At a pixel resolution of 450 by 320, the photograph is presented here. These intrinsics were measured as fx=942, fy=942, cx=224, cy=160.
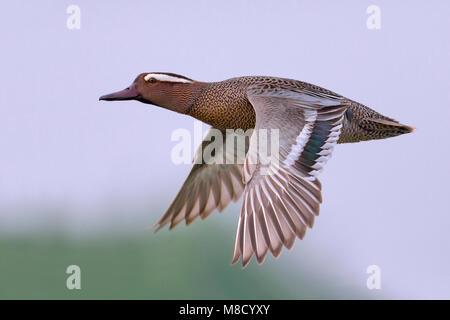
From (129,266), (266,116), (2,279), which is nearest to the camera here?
(266,116)

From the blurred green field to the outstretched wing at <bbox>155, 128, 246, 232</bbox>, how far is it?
38.7 feet

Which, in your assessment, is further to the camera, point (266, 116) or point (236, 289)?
point (236, 289)

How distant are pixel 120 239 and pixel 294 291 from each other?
977 cm

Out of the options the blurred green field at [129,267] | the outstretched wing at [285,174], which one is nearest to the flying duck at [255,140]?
the outstretched wing at [285,174]

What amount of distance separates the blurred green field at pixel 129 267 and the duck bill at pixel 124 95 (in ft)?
41.1

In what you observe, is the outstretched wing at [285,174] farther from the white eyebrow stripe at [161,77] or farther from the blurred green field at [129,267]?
the blurred green field at [129,267]

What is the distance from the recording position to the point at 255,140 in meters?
→ 7.07

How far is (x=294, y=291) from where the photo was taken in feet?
62.2

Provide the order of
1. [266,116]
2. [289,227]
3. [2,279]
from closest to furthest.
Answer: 1. [289,227]
2. [266,116]
3. [2,279]

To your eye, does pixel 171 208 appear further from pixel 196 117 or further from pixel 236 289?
pixel 236 289

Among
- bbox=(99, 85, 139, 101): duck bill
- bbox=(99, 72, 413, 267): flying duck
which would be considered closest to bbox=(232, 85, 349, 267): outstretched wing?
bbox=(99, 72, 413, 267): flying duck

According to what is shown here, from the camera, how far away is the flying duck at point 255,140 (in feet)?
22.5
